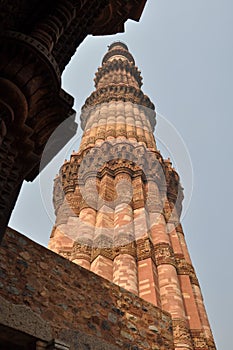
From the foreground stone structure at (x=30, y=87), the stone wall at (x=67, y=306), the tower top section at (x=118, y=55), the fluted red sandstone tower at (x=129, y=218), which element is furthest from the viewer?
the tower top section at (x=118, y=55)

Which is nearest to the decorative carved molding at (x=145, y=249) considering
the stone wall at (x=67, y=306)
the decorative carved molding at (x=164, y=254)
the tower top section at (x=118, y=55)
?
the decorative carved molding at (x=164, y=254)

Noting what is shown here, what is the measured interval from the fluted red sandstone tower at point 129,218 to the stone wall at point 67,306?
4.21 meters

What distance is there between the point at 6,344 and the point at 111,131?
1706 centimetres

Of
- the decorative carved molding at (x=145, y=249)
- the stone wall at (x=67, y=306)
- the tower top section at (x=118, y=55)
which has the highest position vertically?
the tower top section at (x=118, y=55)

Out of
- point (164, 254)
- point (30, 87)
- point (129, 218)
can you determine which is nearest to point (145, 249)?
point (164, 254)

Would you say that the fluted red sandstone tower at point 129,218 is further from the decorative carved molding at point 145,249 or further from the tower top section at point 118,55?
the tower top section at point 118,55

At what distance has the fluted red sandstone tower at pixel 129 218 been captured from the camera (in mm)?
11281

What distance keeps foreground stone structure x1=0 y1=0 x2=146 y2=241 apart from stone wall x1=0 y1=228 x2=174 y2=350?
122 centimetres

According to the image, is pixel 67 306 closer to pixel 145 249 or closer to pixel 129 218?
pixel 145 249

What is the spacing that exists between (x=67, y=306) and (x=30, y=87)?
10.4ft

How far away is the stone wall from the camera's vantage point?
4617 mm

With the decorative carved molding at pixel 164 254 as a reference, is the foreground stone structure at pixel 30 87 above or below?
below

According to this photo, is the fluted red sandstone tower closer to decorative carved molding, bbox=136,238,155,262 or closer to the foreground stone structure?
decorative carved molding, bbox=136,238,155,262

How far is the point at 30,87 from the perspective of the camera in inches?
140
